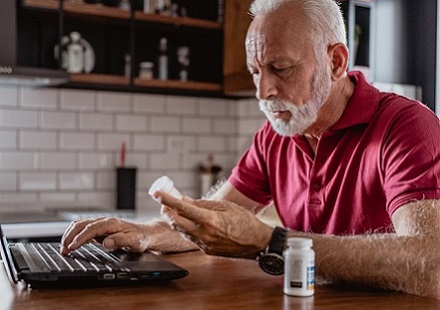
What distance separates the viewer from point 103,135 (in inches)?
134

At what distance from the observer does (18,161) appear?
10.5ft

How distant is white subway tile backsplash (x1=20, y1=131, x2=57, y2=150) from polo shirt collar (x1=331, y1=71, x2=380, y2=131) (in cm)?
188

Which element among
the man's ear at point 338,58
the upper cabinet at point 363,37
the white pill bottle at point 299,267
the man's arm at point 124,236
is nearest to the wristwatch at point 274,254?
the white pill bottle at point 299,267

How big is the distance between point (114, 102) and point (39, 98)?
382 millimetres

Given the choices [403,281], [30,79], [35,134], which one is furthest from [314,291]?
[35,134]

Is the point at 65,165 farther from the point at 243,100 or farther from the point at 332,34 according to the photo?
the point at 332,34

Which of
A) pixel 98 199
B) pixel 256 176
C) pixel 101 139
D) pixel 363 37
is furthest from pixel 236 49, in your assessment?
pixel 256 176

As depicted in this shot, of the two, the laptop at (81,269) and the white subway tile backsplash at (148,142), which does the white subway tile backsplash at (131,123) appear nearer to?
the white subway tile backsplash at (148,142)

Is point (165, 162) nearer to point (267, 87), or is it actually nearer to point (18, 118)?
point (18, 118)

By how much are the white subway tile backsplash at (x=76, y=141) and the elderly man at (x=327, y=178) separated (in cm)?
155

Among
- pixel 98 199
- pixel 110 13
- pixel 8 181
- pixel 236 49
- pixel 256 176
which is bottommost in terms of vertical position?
pixel 98 199

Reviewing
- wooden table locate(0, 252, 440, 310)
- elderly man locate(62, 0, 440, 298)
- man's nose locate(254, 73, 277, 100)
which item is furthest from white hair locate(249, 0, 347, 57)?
wooden table locate(0, 252, 440, 310)

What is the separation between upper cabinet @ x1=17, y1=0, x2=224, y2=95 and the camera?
3.18m

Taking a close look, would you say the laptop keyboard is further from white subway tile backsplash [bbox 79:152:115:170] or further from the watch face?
white subway tile backsplash [bbox 79:152:115:170]
